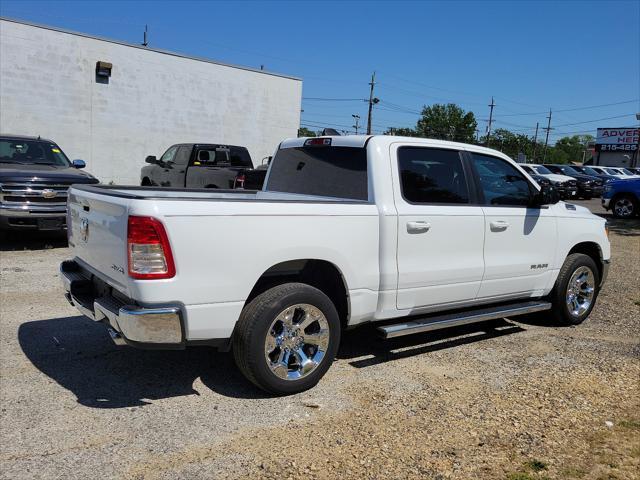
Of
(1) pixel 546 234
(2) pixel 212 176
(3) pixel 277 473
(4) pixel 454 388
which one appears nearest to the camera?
(3) pixel 277 473

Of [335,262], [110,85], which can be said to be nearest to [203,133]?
[110,85]

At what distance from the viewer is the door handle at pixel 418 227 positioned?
454 centimetres

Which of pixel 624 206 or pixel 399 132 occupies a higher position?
pixel 399 132

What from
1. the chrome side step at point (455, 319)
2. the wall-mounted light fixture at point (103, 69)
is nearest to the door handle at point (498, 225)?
the chrome side step at point (455, 319)

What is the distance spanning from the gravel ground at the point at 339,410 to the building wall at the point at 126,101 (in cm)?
1419

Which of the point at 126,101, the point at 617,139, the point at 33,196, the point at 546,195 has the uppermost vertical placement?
the point at 617,139

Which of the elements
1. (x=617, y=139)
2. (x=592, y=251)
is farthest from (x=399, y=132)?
(x=592, y=251)

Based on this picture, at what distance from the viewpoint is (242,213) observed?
12.1 feet

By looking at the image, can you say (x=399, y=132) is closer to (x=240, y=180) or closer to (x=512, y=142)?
(x=240, y=180)

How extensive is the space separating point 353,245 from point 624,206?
1665 cm

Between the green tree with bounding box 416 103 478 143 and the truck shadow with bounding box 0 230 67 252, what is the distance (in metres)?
99.2

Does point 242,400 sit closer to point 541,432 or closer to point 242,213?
point 242,213

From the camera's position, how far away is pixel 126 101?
64.6ft

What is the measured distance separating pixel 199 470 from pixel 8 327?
3238 millimetres
